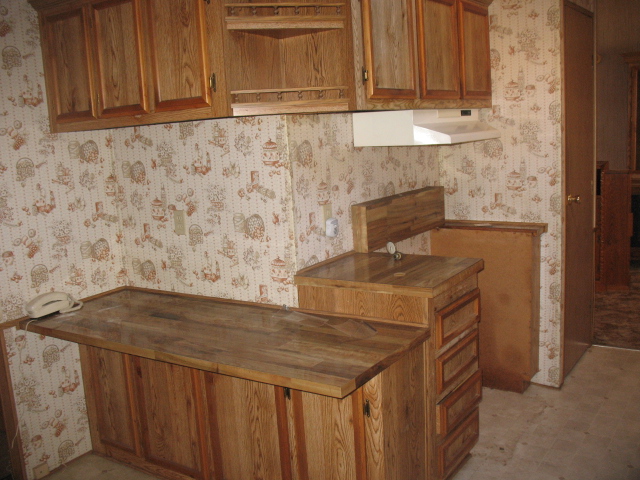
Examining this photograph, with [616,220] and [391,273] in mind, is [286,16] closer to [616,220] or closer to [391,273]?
[391,273]

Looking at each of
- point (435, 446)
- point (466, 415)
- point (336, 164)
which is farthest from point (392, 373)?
point (336, 164)

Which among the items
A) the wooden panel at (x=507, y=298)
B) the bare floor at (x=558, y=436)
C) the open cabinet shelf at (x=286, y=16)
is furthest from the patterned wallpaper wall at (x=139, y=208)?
the wooden panel at (x=507, y=298)

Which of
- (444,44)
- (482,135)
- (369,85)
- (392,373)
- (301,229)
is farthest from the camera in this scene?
(482,135)

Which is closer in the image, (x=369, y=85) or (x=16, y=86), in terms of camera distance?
(x=369, y=85)

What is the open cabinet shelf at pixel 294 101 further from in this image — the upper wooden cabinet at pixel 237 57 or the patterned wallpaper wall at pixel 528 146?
the patterned wallpaper wall at pixel 528 146

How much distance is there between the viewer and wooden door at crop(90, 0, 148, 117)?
2514 millimetres

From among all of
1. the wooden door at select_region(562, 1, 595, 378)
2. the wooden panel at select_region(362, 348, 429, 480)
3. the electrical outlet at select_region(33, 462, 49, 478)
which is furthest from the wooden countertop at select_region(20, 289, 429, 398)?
the wooden door at select_region(562, 1, 595, 378)

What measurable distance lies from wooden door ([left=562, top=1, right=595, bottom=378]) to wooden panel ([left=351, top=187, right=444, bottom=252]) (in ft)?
2.47

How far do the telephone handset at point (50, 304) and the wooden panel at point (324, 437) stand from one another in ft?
4.15

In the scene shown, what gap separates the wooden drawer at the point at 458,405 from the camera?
102 inches

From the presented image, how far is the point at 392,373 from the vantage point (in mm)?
2256

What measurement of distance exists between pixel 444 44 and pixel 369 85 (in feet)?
2.19

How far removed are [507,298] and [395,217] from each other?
0.86 metres

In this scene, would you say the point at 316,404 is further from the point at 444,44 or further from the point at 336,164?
the point at 444,44
